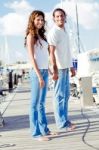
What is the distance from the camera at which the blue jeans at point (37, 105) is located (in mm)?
6957

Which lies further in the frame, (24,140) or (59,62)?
(59,62)

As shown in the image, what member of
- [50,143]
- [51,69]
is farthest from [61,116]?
[50,143]

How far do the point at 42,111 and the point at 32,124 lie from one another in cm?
24

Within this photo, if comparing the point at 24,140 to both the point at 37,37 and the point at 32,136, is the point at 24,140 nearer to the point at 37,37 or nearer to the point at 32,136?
the point at 32,136

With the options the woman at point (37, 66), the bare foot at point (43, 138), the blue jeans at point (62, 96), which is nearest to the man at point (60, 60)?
the blue jeans at point (62, 96)

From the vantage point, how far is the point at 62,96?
7.79 meters

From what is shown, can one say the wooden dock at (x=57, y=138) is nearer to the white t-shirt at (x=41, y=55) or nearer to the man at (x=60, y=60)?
the man at (x=60, y=60)

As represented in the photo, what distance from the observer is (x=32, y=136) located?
719 cm

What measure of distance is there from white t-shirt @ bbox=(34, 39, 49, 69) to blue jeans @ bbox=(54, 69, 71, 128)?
2.42 feet

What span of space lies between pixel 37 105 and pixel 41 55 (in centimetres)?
72

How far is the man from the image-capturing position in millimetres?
7547

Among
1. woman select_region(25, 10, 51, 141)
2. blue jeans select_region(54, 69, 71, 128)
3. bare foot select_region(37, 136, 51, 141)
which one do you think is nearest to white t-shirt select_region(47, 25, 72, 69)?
blue jeans select_region(54, 69, 71, 128)

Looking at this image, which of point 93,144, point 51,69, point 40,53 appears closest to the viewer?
point 93,144

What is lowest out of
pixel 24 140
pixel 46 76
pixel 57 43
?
pixel 24 140
